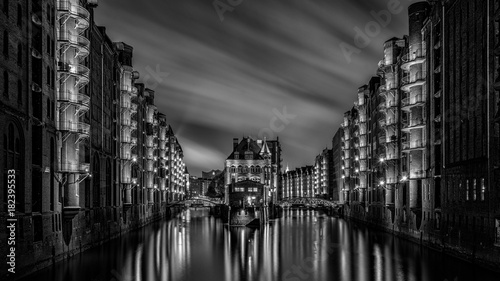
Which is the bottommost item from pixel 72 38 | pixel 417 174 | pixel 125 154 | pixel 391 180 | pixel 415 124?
pixel 391 180

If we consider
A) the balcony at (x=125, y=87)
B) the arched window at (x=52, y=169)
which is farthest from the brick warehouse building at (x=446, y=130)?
the balcony at (x=125, y=87)

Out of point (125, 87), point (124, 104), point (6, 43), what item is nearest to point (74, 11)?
point (6, 43)

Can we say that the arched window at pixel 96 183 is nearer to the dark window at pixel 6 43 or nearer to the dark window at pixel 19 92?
the dark window at pixel 19 92

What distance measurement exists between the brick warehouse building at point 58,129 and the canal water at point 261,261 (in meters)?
2.66

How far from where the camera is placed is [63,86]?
46031 mm

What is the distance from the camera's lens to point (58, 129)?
147 feet

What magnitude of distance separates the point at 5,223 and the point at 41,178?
299 inches

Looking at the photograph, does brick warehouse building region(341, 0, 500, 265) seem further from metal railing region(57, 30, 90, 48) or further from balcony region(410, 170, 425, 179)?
metal railing region(57, 30, 90, 48)

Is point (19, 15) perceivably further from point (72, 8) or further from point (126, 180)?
point (126, 180)

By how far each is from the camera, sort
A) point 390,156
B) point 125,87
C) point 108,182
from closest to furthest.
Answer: point 108,182 → point 390,156 → point 125,87

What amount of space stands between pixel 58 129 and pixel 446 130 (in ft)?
113

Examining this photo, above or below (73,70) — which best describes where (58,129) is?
below

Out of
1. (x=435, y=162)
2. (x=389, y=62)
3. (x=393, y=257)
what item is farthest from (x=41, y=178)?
(x=389, y=62)

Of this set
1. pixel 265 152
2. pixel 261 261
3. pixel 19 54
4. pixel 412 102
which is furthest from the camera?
pixel 265 152
